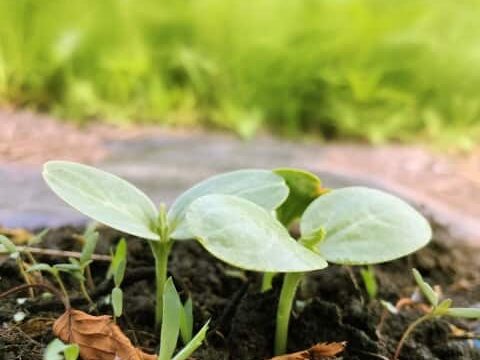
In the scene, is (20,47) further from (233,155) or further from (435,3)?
(435,3)

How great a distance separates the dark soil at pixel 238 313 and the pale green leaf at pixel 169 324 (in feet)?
0.36

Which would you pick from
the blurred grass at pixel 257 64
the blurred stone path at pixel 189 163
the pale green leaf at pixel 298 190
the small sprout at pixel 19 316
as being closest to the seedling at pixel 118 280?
the small sprout at pixel 19 316

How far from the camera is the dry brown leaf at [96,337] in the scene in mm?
708

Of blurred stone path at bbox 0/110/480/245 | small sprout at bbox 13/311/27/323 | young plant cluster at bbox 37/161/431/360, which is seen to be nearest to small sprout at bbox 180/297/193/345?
young plant cluster at bbox 37/161/431/360

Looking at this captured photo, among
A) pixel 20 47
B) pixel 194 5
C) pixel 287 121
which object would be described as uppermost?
pixel 194 5

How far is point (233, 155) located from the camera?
2.25m

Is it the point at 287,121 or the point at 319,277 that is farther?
the point at 287,121

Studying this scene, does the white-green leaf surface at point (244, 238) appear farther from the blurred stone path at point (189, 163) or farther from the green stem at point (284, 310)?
the blurred stone path at point (189, 163)

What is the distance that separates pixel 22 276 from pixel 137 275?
16cm

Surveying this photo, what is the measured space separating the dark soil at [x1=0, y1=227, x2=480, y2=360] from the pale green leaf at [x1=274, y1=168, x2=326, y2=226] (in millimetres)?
104

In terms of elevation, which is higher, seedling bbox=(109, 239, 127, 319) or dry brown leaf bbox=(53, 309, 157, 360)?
seedling bbox=(109, 239, 127, 319)

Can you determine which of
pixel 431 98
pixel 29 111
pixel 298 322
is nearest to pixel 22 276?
pixel 298 322

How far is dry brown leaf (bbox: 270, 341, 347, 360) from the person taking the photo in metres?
0.74

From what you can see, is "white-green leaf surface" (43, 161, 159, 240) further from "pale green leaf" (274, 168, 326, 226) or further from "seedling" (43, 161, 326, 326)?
"pale green leaf" (274, 168, 326, 226)
